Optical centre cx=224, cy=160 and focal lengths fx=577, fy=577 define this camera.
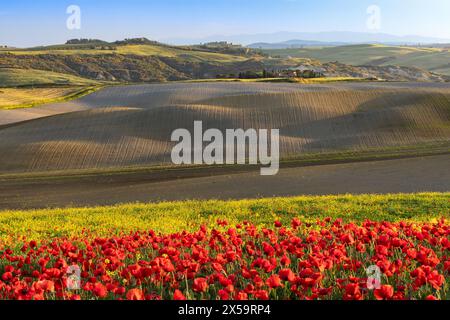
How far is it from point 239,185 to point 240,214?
1437cm

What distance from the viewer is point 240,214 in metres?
18.8

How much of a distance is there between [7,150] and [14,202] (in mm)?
20578

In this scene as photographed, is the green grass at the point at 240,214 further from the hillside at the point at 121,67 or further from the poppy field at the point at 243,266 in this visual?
the hillside at the point at 121,67

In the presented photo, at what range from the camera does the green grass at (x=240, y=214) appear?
16.7 m

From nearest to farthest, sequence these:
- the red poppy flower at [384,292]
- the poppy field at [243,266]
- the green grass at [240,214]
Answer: the red poppy flower at [384,292] < the poppy field at [243,266] < the green grass at [240,214]

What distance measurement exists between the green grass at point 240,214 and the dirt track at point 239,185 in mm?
7511

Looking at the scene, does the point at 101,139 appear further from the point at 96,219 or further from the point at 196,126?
the point at 96,219

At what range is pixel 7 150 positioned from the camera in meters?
49.8

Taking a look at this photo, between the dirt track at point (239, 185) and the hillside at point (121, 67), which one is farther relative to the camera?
the hillside at point (121, 67)

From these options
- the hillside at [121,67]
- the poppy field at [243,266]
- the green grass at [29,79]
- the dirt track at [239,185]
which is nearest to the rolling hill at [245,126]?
the dirt track at [239,185]

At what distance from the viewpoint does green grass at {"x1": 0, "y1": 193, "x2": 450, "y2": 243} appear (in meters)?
16.7

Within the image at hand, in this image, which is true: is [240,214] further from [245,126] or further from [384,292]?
[245,126]

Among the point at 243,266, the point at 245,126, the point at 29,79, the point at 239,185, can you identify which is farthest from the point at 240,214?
the point at 29,79

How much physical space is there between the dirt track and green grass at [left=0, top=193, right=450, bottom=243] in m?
7.51
